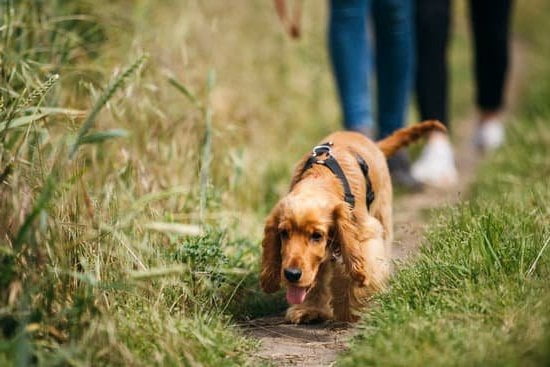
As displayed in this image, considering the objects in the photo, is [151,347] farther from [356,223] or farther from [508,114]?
[508,114]

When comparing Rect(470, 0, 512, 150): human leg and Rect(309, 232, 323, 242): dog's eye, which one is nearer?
Rect(309, 232, 323, 242): dog's eye

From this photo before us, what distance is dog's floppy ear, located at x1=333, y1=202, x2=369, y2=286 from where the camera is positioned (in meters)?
3.13

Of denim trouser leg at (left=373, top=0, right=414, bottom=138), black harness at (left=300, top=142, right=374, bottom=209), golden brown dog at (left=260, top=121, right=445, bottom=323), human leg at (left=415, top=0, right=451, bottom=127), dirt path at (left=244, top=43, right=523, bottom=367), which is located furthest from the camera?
human leg at (left=415, top=0, right=451, bottom=127)

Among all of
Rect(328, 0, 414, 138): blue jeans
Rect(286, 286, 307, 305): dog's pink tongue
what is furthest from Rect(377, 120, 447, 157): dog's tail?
Rect(286, 286, 307, 305): dog's pink tongue

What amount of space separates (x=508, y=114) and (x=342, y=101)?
3104 mm

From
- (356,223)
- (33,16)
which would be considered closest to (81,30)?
(33,16)

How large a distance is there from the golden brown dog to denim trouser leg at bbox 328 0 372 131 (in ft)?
4.35

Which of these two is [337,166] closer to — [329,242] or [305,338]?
[329,242]

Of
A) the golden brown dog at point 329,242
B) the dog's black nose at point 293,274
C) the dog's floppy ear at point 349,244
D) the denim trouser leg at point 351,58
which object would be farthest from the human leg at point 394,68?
the dog's black nose at point 293,274

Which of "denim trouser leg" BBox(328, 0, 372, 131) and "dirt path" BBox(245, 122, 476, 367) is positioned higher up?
"denim trouser leg" BBox(328, 0, 372, 131)

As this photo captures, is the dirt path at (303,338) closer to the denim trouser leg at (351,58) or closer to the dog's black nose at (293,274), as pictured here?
the dog's black nose at (293,274)

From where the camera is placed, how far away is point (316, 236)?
3.07 metres

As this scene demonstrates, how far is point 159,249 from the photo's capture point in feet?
10.6

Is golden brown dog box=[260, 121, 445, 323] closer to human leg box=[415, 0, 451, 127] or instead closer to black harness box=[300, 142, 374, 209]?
black harness box=[300, 142, 374, 209]
